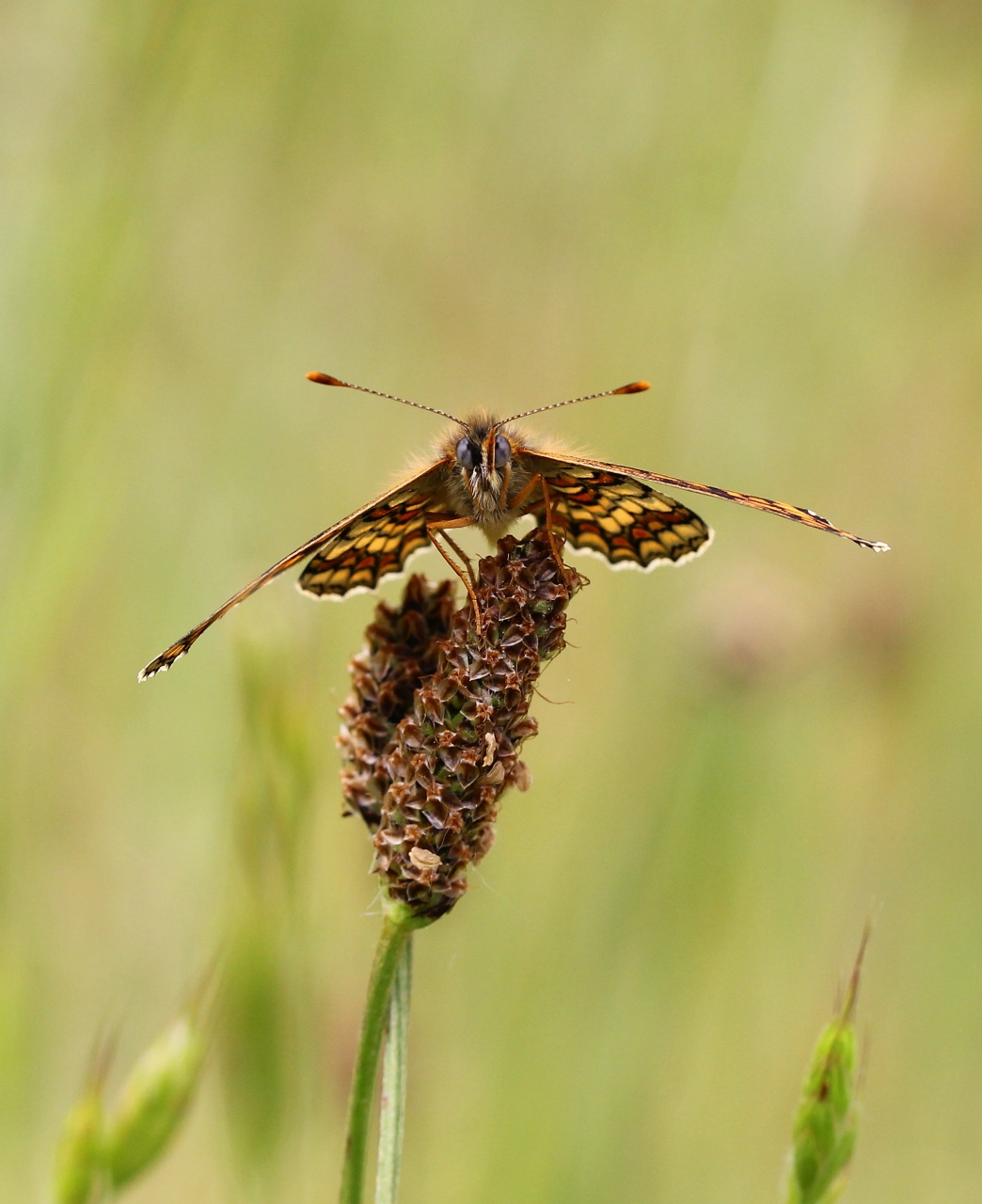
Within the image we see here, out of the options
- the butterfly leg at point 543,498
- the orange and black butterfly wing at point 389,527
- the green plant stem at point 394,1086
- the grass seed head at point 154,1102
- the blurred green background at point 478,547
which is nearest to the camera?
the green plant stem at point 394,1086

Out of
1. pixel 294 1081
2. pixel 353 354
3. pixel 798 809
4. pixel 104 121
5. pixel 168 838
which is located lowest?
pixel 294 1081

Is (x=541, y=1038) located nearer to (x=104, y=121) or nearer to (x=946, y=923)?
(x=946, y=923)

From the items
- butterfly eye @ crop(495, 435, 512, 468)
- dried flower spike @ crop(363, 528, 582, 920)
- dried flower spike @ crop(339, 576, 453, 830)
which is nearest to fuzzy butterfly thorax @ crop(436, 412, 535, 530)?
butterfly eye @ crop(495, 435, 512, 468)

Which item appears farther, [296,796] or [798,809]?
[798,809]

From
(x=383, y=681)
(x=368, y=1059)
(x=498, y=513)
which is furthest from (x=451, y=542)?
(x=368, y=1059)

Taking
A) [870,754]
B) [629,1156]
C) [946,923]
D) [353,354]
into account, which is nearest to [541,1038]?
[629,1156]

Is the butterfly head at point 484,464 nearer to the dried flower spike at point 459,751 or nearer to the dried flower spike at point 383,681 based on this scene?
the dried flower spike at point 383,681

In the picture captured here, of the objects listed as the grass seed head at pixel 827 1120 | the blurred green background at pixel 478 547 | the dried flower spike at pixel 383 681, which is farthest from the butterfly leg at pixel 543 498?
the grass seed head at pixel 827 1120

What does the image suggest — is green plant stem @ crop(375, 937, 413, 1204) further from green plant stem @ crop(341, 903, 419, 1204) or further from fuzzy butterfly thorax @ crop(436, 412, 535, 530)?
fuzzy butterfly thorax @ crop(436, 412, 535, 530)

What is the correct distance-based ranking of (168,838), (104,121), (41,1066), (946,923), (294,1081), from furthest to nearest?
(946,923)
(168,838)
(41,1066)
(104,121)
(294,1081)
